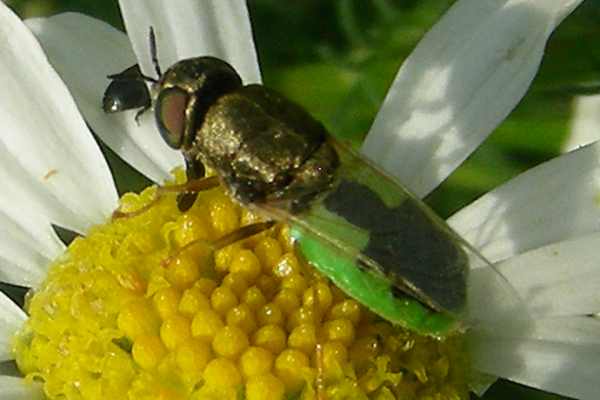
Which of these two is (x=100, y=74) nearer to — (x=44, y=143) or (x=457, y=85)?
(x=44, y=143)

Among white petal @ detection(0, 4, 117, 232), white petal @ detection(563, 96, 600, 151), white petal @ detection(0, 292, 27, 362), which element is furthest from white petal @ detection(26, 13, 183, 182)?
white petal @ detection(563, 96, 600, 151)

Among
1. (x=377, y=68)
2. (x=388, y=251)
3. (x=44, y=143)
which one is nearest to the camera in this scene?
(x=388, y=251)

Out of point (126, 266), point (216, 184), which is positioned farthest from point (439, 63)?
point (126, 266)

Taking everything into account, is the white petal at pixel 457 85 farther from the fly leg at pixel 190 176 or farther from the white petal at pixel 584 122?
the fly leg at pixel 190 176

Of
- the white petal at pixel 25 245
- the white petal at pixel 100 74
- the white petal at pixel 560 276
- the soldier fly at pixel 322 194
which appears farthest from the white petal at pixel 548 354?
the white petal at pixel 25 245

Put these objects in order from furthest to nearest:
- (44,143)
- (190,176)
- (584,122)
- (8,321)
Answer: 1. (584,122)
2. (44,143)
3. (8,321)
4. (190,176)

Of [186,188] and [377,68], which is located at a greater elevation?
[186,188]

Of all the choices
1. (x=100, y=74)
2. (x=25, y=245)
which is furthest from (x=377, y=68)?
(x=25, y=245)
